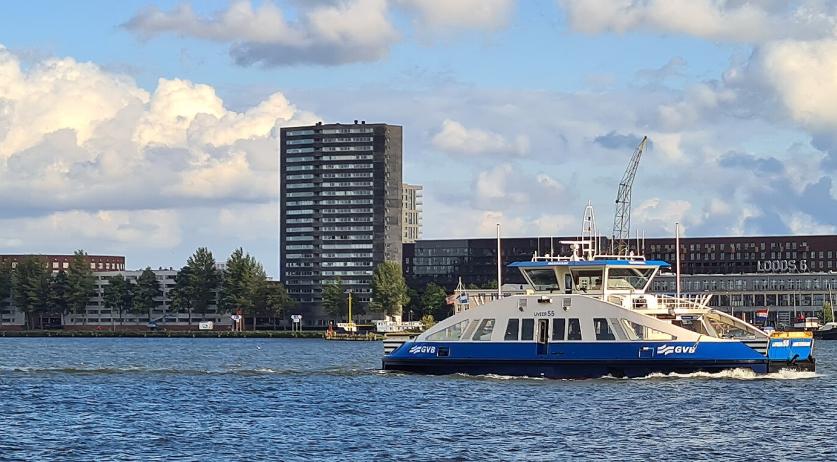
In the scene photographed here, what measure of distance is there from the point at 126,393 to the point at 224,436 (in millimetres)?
21044

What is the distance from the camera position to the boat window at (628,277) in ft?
252

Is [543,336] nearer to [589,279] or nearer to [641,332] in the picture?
[641,332]

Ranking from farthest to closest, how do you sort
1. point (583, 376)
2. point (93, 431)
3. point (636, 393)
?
point (583, 376)
point (636, 393)
point (93, 431)

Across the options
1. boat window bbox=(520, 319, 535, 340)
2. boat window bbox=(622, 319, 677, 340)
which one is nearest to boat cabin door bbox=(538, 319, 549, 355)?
boat window bbox=(520, 319, 535, 340)

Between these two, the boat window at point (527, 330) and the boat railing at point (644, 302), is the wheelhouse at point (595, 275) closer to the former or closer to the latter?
the boat railing at point (644, 302)

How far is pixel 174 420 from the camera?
198ft

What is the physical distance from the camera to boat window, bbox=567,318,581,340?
238ft

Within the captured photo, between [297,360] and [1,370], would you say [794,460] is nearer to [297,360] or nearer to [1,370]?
[1,370]

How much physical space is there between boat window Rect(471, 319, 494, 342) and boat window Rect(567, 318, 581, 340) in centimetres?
431

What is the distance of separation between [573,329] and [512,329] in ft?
11.0

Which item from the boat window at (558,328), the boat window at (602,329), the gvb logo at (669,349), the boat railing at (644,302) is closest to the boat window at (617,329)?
the boat window at (602,329)

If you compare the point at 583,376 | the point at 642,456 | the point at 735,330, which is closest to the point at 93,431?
the point at 642,456

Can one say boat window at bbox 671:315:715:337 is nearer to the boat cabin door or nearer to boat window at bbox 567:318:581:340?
boat window at bbox 567:318:581:340

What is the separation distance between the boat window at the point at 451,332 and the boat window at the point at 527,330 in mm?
3366
